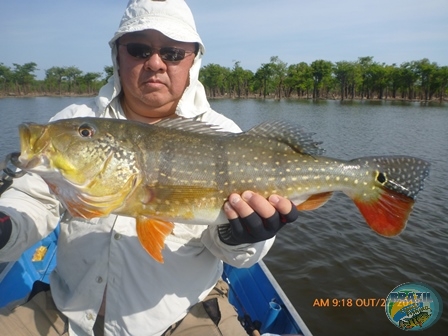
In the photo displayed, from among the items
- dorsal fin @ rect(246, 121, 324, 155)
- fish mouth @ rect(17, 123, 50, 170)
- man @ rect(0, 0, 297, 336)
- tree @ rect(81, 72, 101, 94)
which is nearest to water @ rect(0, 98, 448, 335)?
man @ rect(0, 0, 297, 336)

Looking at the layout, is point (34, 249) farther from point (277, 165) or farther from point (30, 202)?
point (277, 165)

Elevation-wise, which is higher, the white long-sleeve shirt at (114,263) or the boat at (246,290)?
the white long-sleeve shirt at (114,263)

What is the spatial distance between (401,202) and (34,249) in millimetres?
5409

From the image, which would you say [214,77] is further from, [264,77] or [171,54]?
[171,54]

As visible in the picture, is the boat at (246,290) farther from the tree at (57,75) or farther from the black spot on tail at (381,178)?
the tree at (57,75)

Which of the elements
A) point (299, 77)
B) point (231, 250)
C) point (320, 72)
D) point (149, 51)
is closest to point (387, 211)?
point (231, 250)

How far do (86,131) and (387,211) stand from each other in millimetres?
2723

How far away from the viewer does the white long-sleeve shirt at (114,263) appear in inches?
112

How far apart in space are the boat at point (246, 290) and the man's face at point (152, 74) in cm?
281

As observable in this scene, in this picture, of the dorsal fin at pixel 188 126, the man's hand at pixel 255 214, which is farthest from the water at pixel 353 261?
the dorsal fin at pixel 188 126

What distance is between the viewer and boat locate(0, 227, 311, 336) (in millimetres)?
4188

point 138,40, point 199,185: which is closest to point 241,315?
point 199,185

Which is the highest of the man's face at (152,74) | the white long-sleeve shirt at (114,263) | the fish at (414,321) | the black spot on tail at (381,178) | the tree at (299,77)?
the tree at (299,77)

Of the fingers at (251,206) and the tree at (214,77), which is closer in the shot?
the fingers at (251,206)
